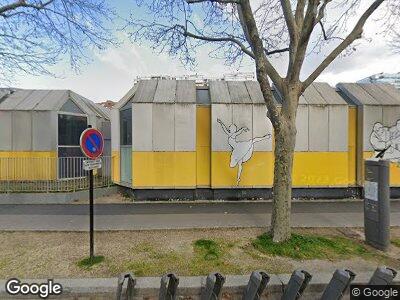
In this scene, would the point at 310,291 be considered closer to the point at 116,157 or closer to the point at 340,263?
the point at 340,263

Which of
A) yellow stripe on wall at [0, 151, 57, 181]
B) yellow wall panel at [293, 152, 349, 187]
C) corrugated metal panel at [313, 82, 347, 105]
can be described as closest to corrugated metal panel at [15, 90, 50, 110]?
yellow stripe on wall at [0, 151, 57, 181]

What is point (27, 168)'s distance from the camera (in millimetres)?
11203

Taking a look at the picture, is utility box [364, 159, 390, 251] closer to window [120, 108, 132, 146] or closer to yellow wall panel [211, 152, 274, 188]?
yellow wall panel [211, 152, 274, 188]

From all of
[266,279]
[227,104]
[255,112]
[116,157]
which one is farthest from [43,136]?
[266,279]

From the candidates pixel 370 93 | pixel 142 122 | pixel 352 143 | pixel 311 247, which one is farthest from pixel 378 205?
pixel 142 122

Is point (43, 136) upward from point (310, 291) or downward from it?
upward

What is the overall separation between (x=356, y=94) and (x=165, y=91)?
7252mm

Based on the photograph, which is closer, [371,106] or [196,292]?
[196,292]

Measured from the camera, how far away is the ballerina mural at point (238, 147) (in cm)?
1034

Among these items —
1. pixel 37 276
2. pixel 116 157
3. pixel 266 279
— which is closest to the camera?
pixel 266 279

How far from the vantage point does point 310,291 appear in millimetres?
4375

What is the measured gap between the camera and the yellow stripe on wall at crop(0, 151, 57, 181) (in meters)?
11.1

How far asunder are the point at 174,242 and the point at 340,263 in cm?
317

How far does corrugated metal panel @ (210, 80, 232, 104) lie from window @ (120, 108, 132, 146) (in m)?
3.13
